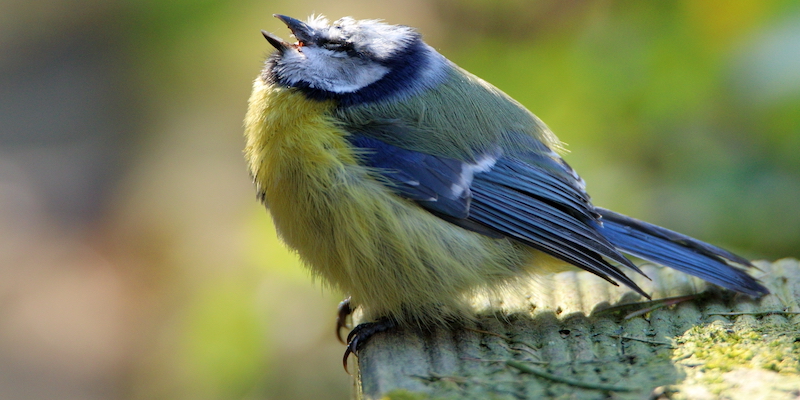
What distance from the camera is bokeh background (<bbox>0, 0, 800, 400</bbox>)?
3.14 meters

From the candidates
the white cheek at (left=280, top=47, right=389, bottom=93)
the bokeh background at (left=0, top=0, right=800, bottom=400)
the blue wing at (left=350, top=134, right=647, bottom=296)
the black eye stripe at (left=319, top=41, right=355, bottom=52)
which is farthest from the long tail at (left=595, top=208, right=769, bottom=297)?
the black eye stripe at (left=319, top=41, right=355, bottom=52)

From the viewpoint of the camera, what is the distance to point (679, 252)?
2396mm

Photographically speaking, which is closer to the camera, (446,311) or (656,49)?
(446,311)

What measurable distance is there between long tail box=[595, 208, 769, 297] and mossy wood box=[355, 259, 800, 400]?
6 cm

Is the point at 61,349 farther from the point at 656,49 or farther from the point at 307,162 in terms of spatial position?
the point at 656,49

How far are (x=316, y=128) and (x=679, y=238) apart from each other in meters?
1.22

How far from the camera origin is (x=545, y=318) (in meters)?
2.19

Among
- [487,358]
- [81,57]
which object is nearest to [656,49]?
[487,358]

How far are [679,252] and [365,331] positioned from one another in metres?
1.03

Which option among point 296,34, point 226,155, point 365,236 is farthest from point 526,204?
point 226,155

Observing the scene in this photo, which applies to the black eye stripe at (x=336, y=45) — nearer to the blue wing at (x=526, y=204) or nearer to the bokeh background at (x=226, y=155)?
the blue wing at (x=526, y=204)

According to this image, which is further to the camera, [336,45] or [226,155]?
A: [226,155]

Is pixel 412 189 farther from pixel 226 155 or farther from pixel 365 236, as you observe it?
pixel 226 155

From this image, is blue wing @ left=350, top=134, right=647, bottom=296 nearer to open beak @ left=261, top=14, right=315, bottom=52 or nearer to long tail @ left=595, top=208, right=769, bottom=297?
long tail @ left=595, top=208, right=769, bottom=297
